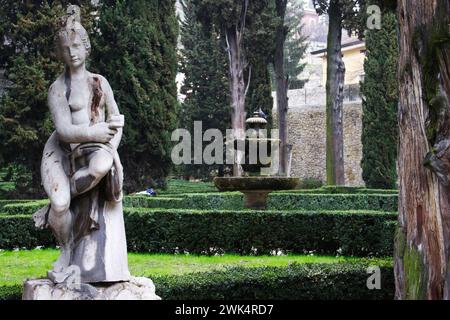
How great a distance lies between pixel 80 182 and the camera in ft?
15.5

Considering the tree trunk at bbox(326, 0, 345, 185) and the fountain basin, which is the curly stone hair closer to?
the fountain basin

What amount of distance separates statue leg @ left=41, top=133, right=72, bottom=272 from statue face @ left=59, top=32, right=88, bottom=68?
649mm

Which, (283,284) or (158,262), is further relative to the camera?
(158,262)

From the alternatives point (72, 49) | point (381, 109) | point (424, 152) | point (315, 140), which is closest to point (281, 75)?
point (381, 109)

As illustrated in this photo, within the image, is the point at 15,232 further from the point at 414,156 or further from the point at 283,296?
the point at 414,156

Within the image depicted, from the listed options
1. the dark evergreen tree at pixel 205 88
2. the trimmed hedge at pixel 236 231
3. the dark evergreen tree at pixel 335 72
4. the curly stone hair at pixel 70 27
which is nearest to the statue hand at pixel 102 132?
the curly stone hair at pixel 70 27

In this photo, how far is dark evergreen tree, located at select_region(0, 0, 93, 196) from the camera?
19.1m

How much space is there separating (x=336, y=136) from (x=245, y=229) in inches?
507

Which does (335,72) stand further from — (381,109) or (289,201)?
(289,201)

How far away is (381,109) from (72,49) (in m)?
21.7

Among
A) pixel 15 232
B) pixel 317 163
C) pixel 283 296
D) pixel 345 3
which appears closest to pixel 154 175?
pixel 345 3

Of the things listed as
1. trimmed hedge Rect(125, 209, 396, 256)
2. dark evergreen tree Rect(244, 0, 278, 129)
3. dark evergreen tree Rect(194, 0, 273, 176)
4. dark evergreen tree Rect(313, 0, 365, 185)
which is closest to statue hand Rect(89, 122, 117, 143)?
A: trimmed hedge Rect(125, 209, 396, 256)

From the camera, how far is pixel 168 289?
588 centimetres

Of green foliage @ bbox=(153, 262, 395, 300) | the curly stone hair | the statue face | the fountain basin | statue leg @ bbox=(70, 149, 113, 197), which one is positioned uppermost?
the curly stone hair
